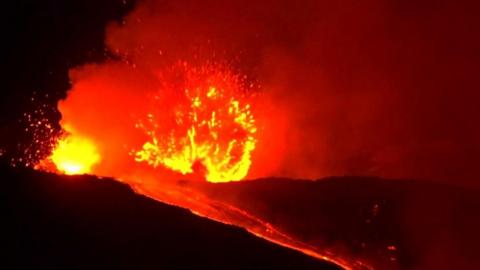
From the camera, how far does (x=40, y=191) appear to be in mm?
9812

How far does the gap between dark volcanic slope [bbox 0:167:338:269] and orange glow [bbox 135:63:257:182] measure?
1337 cm

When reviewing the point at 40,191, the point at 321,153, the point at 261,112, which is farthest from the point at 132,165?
the point at 40,191

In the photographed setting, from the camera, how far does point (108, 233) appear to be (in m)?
9.47

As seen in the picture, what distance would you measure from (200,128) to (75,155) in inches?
186

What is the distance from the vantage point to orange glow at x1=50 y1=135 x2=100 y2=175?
21.4 m

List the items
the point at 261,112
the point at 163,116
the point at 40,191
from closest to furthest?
1. the point at 40,191
2. the point at 163,116
3. the point at 261,112

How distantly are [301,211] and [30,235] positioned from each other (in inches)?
294

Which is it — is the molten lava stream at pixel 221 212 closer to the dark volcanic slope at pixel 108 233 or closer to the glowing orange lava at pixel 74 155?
the dark volcanic slope at pixel 108 233

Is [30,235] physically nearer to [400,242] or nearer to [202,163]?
[400,242]

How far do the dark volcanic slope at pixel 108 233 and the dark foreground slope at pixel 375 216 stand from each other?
13.8ft

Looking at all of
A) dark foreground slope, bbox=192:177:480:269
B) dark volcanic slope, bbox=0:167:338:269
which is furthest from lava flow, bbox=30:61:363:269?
dark volcanic slope, bbox=0:167:338:269

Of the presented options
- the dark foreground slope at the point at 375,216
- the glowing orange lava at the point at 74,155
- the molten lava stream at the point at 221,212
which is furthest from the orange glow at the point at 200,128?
the molten lava stream at the point at 221,212

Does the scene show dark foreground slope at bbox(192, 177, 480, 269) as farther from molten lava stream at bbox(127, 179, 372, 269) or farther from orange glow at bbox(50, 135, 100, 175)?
orange glow at bbox(50, 135, 100, 175)

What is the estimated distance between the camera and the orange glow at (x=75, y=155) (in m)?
21.4
